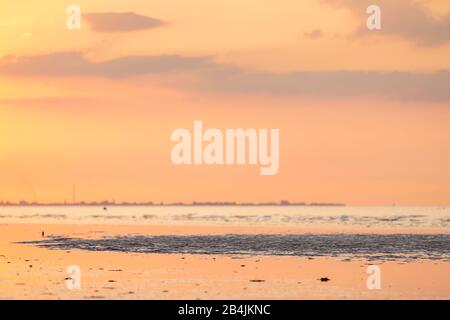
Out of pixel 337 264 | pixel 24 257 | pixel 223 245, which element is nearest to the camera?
pixel 337 264

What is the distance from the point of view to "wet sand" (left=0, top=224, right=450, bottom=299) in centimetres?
3531

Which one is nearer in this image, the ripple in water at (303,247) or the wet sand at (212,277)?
the wet sand at (212,277)

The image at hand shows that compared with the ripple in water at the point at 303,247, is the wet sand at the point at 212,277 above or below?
above

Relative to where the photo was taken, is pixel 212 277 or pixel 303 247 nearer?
pixel 212 277

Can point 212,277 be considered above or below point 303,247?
above

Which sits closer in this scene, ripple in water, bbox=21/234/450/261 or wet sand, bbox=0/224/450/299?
wet sand, bbox=0/224/450/299

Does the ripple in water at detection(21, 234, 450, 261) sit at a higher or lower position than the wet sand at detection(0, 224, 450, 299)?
lower

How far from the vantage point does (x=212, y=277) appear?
4109cm

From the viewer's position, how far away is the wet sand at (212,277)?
3531 cm

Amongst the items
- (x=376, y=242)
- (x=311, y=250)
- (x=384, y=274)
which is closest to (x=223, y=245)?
(x=311, y=250)

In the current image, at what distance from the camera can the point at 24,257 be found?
53469mm
